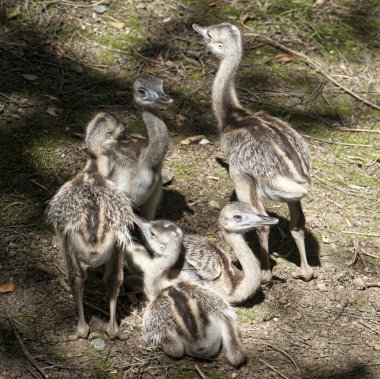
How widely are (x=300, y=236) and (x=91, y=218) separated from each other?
188cm

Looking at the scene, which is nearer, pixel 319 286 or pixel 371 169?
pixel 319 286

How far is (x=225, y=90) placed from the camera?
7043 millimetres

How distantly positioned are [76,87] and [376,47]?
3.55 meters

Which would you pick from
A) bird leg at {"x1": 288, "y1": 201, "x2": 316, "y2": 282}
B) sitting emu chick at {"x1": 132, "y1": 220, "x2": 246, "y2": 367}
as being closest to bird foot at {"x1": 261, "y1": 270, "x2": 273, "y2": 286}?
bird leg at {"x1": 288, "y1": 201, "x2": 316, "y2": 282}

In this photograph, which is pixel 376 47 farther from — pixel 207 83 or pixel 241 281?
pixel 241 281

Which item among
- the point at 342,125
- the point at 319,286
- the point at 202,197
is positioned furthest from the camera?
the point at 342,125

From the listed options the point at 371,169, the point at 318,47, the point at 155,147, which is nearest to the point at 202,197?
the point at 155,147

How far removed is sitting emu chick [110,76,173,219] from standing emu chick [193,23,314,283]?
0.60m

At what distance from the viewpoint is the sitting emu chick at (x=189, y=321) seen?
215 inches

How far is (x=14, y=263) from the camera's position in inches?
245

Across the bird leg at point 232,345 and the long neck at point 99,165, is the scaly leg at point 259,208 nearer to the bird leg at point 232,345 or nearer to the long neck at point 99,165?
the bird leg at point 232,345

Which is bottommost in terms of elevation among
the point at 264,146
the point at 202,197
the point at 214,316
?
the point at 202,197

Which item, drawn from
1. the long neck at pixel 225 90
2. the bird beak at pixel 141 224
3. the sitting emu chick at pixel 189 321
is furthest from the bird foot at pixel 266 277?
the long neck at pixel 225 90

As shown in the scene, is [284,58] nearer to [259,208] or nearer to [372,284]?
[259,208]
